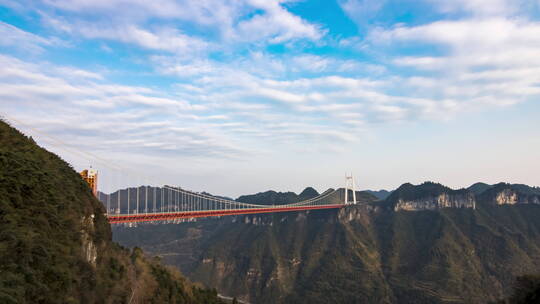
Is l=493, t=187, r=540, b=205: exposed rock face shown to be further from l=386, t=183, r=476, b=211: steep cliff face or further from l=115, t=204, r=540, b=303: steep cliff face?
l=386, t=183, r=476, b=211: steep cliff face

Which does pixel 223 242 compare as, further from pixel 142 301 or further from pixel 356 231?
pixel 142 301

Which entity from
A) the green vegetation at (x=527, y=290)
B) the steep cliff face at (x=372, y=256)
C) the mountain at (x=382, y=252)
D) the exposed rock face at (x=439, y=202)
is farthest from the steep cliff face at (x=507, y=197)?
the green vegetation at (x=527, y=290)

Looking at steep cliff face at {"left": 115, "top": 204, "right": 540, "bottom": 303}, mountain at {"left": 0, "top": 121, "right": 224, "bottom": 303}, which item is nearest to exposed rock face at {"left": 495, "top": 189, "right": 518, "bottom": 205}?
steep cliff face at {"left": 115, "top": 204, "right": 540, "bottom": 303}

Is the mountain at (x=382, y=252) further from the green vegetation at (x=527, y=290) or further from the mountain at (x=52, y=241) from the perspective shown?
the mountain at (x=52, y=241)

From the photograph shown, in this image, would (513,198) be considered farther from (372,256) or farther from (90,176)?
(90,176)

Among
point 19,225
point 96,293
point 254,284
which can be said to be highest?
point 19,225

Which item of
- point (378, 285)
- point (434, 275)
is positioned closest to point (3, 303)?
point (378, 285)

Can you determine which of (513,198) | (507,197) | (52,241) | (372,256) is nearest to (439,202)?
(507,197)
